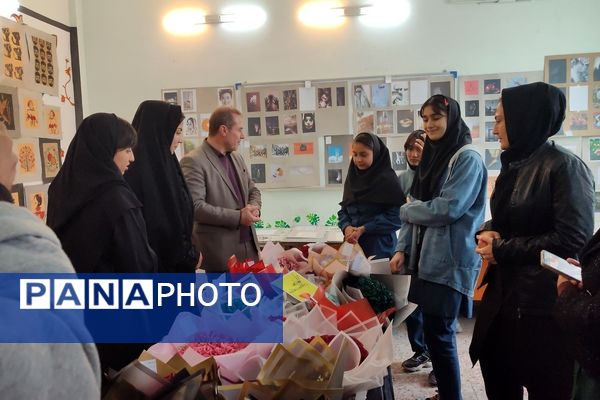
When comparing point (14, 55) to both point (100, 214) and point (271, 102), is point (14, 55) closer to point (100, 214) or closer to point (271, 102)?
point (271, 102)

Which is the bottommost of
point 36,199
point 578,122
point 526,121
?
point 36,199

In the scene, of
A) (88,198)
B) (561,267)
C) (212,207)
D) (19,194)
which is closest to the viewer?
(561,267)

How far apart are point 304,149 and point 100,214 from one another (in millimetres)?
2444

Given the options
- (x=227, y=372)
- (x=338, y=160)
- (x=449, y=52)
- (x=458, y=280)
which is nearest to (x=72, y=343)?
(x=227, y=372)

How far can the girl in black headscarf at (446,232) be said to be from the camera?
185 cm

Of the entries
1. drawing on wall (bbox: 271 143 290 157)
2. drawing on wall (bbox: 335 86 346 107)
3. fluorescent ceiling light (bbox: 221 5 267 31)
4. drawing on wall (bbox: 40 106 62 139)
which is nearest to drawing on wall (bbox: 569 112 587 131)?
drawing on wall (bbox: 335 86 346 107)

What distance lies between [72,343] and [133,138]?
4.24ft

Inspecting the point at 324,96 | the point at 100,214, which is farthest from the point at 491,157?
the point at 100,214

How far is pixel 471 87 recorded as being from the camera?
3.62m

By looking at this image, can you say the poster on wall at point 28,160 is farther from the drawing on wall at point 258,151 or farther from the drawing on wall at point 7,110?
the drawing on wall at point 258,151

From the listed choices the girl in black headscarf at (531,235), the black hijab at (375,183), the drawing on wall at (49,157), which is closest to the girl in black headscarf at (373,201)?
the black hijab at (375,183)

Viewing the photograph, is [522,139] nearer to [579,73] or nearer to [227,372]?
[227,372]

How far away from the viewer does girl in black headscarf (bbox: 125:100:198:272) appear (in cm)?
204

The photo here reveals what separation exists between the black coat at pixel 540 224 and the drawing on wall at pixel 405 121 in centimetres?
226
